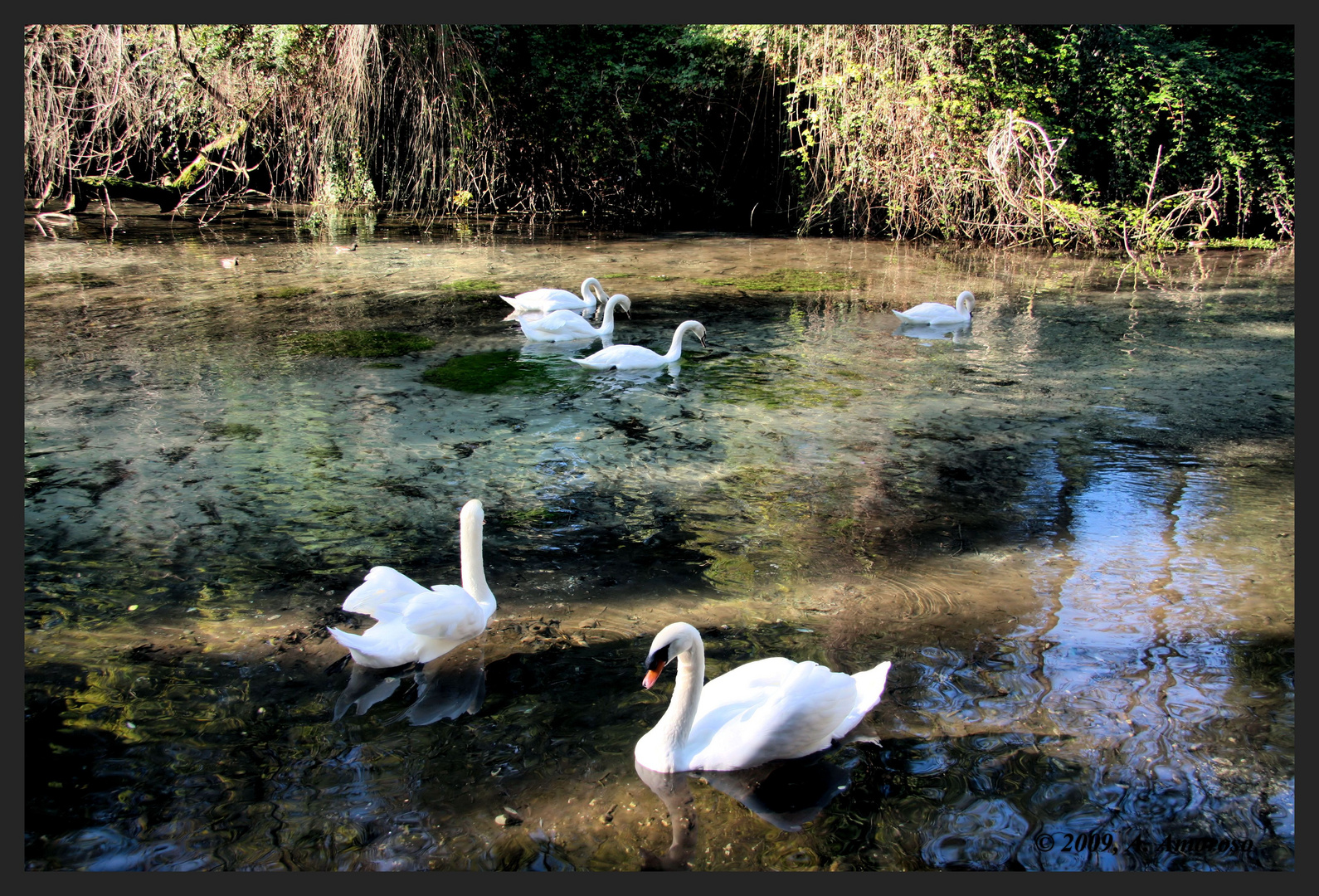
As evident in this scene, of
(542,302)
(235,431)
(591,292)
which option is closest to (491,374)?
(542,302)

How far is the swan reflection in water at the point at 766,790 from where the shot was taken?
3.15 m

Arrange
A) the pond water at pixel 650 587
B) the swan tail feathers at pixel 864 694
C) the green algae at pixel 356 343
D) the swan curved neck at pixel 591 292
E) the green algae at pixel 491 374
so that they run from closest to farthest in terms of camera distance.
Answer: the pond water at pixel 650 587 → the swan tail feathers at pixel 864 694 → the green algae at pixel 491 374 → the green algae at pixel 356 343 → the swan curved neck at pixel 591 292

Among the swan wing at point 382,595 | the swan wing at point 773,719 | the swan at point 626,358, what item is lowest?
the swan wing at point 773,719

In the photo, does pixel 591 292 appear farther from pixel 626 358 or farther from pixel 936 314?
pixel 936 314

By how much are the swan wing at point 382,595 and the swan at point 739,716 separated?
116cm

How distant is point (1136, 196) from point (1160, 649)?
15.4 meters

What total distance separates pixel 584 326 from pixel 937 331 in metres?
3.76

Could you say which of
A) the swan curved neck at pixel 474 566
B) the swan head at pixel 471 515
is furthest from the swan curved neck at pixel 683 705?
the swan head at pixel 471 515

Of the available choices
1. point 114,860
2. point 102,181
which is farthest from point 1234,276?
point 102,181

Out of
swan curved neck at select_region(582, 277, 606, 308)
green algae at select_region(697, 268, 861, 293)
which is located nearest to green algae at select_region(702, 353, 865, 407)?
swan curved neck at select_region(582, 277, 606, 308)

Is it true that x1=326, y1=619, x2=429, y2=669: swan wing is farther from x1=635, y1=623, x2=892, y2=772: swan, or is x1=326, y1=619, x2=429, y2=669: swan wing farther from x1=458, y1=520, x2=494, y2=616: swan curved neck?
x1=635, y1=623, x2=892, y2=772: swan

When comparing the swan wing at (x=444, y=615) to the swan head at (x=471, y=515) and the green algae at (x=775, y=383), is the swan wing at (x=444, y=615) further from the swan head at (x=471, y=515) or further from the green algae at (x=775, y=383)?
the green algae at (x=775, y=383)

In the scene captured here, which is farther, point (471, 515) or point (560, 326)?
point (560, 326)

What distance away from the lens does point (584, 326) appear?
31.5ft
